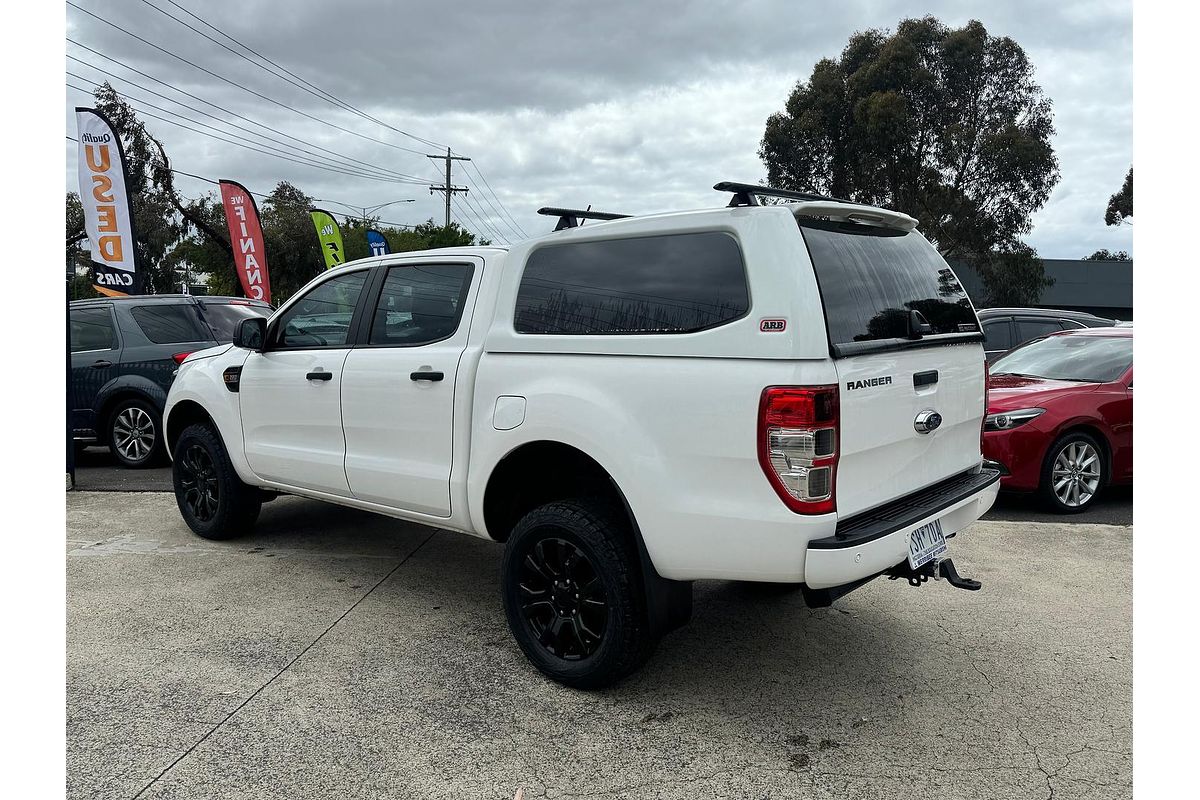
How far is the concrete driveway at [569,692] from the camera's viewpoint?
2.98m

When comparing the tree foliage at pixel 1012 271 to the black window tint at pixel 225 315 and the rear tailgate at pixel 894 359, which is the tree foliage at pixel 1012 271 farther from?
the rear tailgate at pixel 894 359

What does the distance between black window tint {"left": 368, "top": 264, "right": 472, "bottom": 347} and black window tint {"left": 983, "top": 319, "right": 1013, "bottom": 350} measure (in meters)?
8.85

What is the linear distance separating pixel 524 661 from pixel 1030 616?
103 inches

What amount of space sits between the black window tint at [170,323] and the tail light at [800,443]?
7.62 meters

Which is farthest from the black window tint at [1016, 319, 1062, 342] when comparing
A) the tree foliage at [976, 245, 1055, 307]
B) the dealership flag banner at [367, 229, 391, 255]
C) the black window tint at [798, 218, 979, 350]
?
the dealership flag banner at [367, 229, 391, 255]

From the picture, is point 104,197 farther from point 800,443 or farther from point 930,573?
point 930,573

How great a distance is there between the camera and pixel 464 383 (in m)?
4.03

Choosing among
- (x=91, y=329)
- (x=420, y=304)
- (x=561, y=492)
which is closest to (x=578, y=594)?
(x=561, y=492)

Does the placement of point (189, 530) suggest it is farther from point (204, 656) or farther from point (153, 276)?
point (153, 276)

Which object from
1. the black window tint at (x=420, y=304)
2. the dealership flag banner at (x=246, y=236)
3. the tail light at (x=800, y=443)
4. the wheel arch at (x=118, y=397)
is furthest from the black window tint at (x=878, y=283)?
the dealership flag banner at (x=246, y=236)

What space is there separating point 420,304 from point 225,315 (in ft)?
18.9

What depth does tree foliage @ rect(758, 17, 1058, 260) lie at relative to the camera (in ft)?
92.9

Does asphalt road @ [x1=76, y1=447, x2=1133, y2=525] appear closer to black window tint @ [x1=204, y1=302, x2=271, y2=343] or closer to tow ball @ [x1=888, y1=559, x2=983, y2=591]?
black window tint @ [x1=204, y1=302, x2=271, y2=343]

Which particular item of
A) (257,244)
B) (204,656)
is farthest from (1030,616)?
(257,244)
